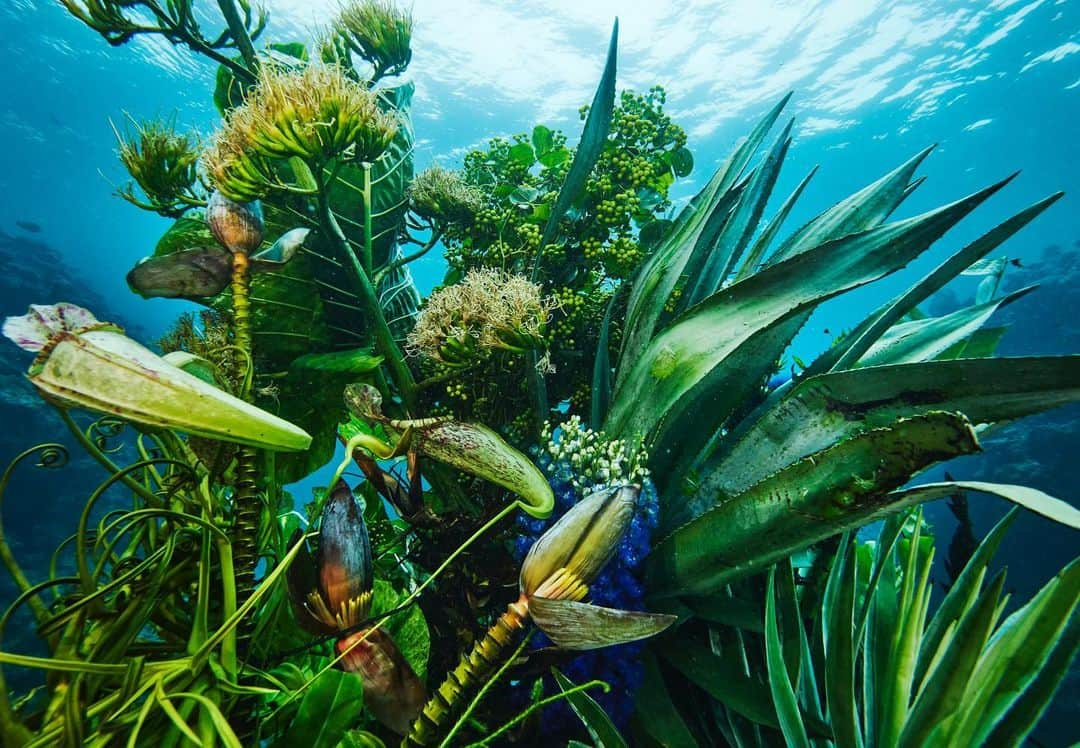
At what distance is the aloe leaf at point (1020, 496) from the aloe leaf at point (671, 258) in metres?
0.73

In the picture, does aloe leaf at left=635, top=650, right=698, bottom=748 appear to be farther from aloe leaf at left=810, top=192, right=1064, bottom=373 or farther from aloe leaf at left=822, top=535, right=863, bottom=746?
aloe leaf at left=810, top=192, right=1064, bottom=373

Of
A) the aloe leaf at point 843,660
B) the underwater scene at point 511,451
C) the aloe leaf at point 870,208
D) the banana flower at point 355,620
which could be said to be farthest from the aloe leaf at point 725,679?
the aloe leaf at point 870,208

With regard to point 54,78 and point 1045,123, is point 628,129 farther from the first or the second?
point 54,78

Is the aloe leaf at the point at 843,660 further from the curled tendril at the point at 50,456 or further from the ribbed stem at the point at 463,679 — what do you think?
the curled tendril at the point at 50,456

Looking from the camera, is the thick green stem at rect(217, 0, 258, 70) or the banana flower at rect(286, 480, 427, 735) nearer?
the banana flower at rect(286, 480, 427, 735)

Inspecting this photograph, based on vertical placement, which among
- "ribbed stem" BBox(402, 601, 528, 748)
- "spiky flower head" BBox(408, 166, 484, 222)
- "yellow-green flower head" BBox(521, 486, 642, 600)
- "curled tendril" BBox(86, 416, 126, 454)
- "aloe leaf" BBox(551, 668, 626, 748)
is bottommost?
"aloe leaf" BBox(551, 668, 626, 748)

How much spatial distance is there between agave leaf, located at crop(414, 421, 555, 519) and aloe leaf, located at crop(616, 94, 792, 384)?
0.57 m

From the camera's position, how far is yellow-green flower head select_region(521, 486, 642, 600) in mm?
686

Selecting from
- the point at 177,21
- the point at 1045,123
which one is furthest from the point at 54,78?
the point at 1045,123

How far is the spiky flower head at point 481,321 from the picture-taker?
1196 millimetres

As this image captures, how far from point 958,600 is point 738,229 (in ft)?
3.82

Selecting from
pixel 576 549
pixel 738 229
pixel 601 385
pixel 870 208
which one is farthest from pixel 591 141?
pixel 576 549

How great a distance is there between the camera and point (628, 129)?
5.72 feet

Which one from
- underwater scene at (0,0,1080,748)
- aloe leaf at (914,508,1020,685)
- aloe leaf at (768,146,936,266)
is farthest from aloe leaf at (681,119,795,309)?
aloe leaf at (914,508,1020,685)
